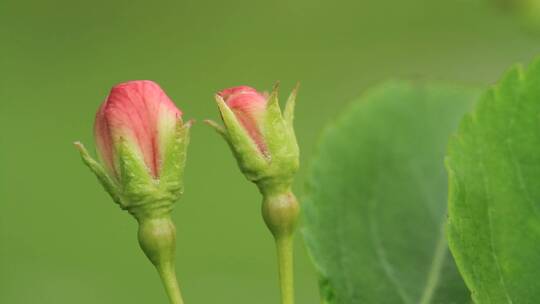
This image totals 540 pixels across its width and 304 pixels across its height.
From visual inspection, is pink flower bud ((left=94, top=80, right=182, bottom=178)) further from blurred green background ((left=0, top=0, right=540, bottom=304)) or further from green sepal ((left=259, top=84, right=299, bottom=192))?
blurred green background ((left=0, top=0, right=540, bottom=304))

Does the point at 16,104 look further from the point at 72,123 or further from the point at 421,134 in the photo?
the point at 421,134

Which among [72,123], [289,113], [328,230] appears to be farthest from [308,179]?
[72,123]

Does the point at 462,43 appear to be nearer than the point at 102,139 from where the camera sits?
No

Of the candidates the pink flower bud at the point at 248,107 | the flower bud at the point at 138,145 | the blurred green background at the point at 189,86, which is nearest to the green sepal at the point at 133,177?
the flower bud at the point at 138,145

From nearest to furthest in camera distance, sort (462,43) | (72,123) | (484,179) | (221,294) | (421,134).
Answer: (484,179) → (421,134) → (221,294) → (72,123) → (462,43)

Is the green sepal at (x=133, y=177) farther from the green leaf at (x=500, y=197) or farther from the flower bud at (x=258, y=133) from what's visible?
the green leaf at (x=500, y=197)

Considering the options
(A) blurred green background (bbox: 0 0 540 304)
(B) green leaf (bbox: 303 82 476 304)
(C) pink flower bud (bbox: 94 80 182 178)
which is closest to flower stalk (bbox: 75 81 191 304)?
(C) pink flower bud (bbox: 94 80 182 178)

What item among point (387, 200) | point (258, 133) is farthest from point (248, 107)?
point (387, 200)
